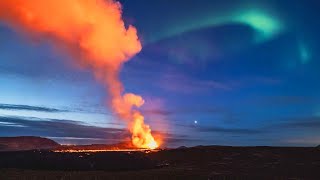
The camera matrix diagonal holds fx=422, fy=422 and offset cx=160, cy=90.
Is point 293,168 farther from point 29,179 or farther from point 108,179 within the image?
point 29,179

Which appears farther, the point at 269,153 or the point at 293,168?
the point at 269,153

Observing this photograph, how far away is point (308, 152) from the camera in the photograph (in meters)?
138

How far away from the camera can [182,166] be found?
358ft

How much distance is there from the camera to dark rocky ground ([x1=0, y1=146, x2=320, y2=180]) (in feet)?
280

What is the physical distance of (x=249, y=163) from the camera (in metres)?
114

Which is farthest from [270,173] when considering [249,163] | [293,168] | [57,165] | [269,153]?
[57,165]

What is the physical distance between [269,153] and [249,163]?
25853 mm

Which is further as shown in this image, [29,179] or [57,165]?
[57,165]

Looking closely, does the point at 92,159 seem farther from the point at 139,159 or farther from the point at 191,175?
the point at 191,175

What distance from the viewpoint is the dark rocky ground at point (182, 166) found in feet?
280

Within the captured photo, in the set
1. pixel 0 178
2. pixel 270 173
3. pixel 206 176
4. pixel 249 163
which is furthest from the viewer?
pixel 249 163

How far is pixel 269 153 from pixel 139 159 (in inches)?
1661

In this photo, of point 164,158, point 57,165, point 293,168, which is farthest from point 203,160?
point 57,165

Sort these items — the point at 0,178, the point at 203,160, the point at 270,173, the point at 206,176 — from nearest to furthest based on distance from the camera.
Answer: the point at 0,178 < the point at 206,176 < the point at 270,173 < the point at 203,160
